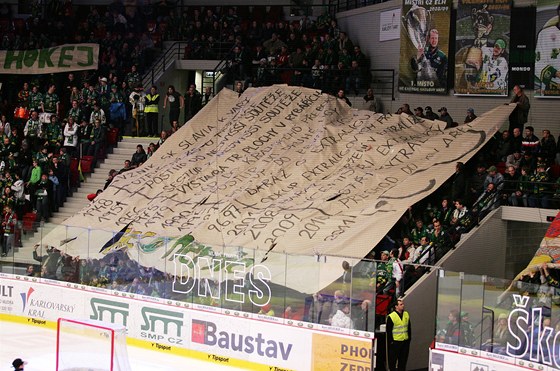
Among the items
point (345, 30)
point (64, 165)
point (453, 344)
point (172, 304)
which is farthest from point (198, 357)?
point (345, 30)

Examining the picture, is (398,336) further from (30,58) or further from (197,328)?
(30,58)

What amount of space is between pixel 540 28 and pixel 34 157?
39.9ft

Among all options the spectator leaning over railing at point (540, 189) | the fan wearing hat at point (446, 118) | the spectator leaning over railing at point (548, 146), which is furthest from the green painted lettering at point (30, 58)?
the spectator leaning over railing at point (540, 189)

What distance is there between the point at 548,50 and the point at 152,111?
1003 centimetres

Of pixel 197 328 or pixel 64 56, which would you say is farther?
pixel 64 56

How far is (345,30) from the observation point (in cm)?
2797

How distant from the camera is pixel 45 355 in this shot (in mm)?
16922

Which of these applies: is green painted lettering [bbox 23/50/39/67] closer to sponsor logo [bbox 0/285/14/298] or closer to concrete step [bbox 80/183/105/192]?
concrete step [bbox 80/183/105/192]

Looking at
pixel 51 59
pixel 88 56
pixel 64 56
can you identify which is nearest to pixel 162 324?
pixel 88 56

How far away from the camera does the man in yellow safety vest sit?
1538 cm

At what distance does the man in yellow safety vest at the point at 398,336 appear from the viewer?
15.4m

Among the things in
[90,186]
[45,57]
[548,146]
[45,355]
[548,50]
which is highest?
[548,50]

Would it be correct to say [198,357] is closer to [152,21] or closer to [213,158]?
[213,158]

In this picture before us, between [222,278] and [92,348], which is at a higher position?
[222,278]
